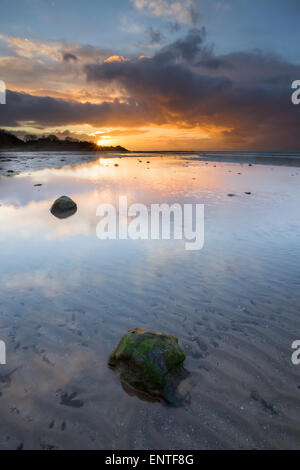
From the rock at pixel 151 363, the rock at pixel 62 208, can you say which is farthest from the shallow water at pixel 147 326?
the rock at pixel 62 208

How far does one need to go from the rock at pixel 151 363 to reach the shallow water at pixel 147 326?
13 cm

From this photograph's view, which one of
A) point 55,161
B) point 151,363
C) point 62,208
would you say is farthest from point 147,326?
point 55,161

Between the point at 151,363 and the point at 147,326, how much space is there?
0.84 metres

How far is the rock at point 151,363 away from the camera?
263 cm

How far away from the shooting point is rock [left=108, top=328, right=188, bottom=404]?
263 centimetres

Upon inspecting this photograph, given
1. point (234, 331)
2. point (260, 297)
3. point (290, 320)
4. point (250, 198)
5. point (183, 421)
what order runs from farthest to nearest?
point (250, 198), point (260, 297), point (290, 320), point (234, 331), point (183, 421)

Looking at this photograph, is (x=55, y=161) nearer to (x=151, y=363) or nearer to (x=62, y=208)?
(x=62, y=208)

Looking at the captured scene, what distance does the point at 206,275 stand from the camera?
16.5ft

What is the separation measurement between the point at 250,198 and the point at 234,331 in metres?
11.1

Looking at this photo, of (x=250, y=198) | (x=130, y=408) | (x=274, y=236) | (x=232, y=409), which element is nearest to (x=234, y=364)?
(x=232, y=409)

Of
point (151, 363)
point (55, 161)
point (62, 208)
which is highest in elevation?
point (55, 161)

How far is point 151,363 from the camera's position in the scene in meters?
2.74

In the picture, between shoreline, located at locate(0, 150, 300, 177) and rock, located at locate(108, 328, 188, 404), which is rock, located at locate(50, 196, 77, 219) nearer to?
rock, located at locate(108, 328, 188, 404)
